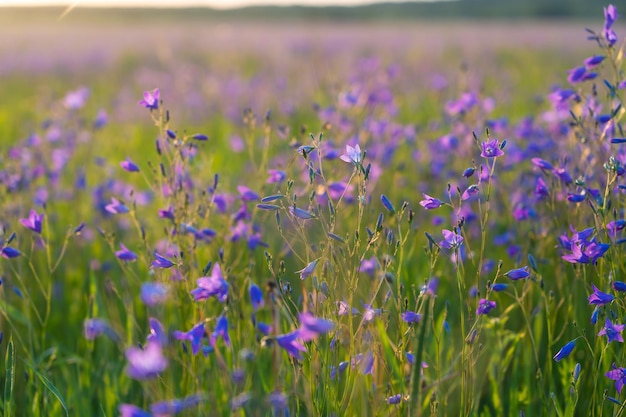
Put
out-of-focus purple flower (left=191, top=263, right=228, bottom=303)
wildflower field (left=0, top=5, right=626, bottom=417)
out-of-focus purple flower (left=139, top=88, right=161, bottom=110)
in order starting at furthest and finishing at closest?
out-of-focus purple flower (left=139, top=88, right=161, bottom=110), wildflower field (left=0, top=5, right=626, bottom=417), out-of-focus purple flower (left=191, top=263, right=228, bottom=303)

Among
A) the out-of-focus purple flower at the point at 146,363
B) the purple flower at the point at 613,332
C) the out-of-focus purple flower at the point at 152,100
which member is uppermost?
the out-of-focus purple flower at the point at 152,100

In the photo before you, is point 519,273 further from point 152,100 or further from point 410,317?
point 152,100

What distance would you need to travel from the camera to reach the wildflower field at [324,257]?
157 cm

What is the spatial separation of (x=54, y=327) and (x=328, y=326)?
2263 millimetres

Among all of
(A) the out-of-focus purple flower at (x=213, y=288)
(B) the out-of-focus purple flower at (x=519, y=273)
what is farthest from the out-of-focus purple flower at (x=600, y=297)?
(A) the out-of-focus purple flower at (x=213, y=288)

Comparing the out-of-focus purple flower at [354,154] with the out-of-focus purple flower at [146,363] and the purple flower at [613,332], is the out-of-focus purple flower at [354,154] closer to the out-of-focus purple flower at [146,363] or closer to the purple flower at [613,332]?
the purple flower at [613,332]

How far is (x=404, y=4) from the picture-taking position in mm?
55031

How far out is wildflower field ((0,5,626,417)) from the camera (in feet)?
5.14

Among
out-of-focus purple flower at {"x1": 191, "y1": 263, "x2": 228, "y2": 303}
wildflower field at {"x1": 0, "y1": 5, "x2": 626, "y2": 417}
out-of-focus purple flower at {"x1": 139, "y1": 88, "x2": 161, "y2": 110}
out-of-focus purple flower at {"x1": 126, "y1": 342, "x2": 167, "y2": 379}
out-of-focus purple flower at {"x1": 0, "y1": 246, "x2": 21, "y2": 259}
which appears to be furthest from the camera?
out-of-focus purple flower at {"x1": 139, "y1": 88, "x2": 161, "y2": 110}

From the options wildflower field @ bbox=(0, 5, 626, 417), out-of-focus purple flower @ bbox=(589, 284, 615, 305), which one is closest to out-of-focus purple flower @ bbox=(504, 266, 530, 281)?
wildflower field @ bbox=(0, 5, 626, 417)

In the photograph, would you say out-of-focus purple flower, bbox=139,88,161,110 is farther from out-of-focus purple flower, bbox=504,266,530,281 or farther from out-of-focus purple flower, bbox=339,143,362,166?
out-of-focus purple flower, bbox=504,266,530,281

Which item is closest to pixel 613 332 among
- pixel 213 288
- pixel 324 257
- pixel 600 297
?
pixel 600 297

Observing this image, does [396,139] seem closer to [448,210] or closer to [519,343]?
[448,210]

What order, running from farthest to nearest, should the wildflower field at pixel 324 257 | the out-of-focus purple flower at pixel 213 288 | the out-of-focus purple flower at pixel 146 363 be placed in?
the wildflower field at pixel 324 257
the out-of-focus purple flower at pixel 213 288
the out-of-focus purple flower at pixel 146 363
